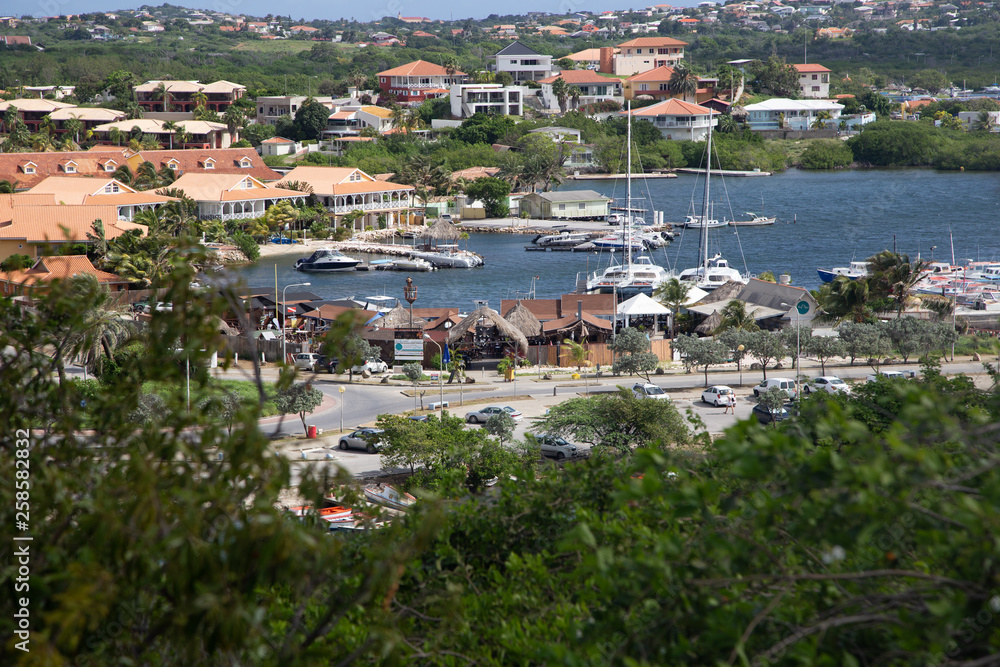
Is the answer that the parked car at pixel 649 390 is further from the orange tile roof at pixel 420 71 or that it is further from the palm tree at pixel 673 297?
the orange tile roof at pixel 420 71

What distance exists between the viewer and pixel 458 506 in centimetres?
749

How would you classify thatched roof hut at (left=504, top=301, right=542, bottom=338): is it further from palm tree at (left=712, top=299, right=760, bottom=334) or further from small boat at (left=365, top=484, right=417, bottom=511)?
small boat at (left=365, top=484, right=417, bottom=511)

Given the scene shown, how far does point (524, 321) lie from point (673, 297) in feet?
20.0

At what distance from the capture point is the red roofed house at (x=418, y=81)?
329ft

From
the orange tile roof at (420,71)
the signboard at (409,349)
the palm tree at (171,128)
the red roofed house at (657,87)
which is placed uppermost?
the orange tile roof at (420,71)

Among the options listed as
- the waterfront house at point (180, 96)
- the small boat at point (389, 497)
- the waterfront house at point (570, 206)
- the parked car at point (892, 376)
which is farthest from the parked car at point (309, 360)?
the waterfront house at point (180, 96)

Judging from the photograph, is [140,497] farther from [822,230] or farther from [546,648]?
[822,230]

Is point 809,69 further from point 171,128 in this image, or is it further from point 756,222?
point 171,128

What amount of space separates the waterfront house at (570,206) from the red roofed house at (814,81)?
199 feet

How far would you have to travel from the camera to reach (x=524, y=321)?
98.0 ft

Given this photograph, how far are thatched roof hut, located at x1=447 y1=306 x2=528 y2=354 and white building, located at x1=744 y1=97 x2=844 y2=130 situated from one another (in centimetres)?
7897

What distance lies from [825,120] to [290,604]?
103561mm

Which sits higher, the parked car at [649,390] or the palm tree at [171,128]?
the palm tree at [171,128]

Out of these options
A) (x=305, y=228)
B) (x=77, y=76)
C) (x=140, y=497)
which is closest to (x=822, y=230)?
(x=305, y=228)
